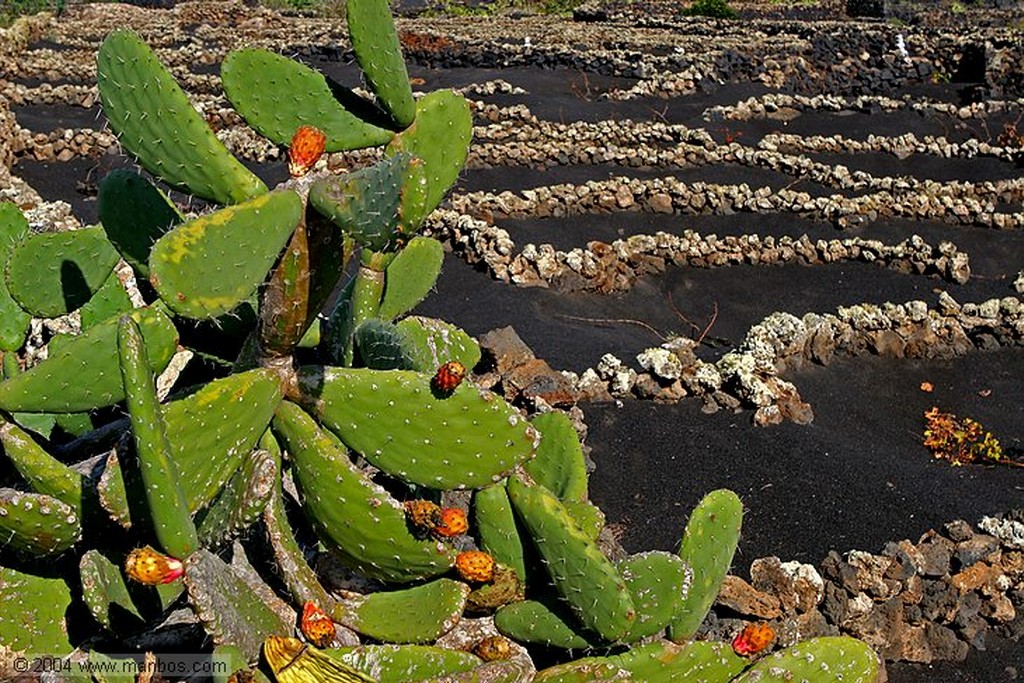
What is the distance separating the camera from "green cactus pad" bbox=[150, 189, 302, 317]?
7.98ft

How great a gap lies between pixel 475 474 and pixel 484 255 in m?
6.21

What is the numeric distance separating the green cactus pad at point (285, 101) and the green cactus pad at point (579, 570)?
53.3 inches

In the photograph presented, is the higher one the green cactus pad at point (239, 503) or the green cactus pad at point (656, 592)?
the green cactus pad at point (239, 503)

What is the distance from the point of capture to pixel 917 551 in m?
5.29

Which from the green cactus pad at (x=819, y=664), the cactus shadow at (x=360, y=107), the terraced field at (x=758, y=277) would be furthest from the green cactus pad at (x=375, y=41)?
the terraced field at (x=758, y=277)

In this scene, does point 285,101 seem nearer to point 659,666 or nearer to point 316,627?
point 316,627

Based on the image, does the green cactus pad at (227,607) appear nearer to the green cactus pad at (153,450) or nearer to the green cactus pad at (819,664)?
the green cactus pad at (153,450)

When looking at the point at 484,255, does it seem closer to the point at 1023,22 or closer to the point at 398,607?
the point at 398,607

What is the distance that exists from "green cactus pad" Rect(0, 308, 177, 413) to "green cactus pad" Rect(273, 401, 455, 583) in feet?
1.53

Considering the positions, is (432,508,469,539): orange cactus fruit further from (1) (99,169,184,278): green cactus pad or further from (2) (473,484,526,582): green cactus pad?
(1) (99,169,184,278): green cactus pad

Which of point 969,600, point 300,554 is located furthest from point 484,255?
point 300,554

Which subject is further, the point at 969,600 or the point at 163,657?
the point at 969,600

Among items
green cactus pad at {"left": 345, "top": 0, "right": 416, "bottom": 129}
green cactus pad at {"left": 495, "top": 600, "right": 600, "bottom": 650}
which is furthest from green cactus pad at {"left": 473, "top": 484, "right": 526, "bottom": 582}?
green cactus pad at {"left": 345, "top": 0, "right": 416, "bottom": 129}

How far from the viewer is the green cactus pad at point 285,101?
10.8 feet
